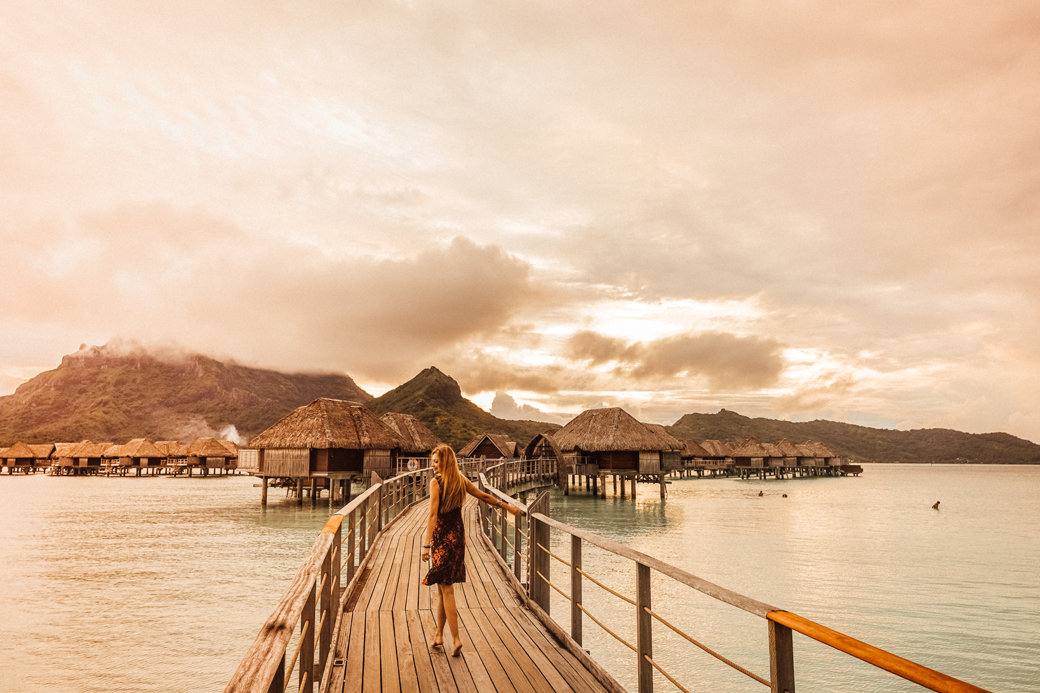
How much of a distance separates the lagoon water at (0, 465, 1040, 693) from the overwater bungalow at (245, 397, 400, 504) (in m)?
2.48

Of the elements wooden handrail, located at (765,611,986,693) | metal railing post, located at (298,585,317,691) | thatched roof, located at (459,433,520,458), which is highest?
wooden handrail, located at (765,611,986,693)

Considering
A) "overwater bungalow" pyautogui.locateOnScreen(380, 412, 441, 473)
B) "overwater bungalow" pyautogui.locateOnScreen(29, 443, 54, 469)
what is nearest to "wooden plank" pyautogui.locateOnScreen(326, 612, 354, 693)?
"overwater bungalow" pyautogui.locateOnScreen(380, 412, 441, 473)

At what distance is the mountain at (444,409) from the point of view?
449ft

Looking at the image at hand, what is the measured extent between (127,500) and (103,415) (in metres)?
152

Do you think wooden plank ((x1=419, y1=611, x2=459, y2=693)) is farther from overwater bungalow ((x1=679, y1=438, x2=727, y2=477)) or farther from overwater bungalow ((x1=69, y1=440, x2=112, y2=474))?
overwater bungalow ((x1=69, y1=440, x2=112, y2=474))

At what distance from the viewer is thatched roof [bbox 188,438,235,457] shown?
73125 mm

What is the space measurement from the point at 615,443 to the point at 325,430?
19.2m

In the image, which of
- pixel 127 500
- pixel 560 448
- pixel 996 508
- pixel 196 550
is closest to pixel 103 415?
pixel 127 500

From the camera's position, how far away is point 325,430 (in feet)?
107

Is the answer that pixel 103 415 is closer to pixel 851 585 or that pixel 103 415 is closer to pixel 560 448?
pixel 560 448

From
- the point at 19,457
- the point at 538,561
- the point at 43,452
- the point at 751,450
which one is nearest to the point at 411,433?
the point at 538,561

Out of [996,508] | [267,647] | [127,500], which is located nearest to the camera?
[267,647]

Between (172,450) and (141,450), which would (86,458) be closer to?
(141,450)

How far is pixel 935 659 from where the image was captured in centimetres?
1097
